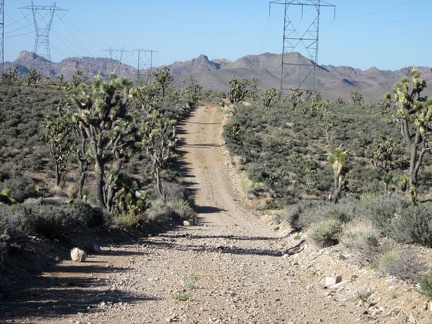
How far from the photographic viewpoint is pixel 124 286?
31.9 feet

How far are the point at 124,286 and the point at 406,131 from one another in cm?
1153

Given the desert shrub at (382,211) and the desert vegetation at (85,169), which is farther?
the desert vegetation at (85,169)

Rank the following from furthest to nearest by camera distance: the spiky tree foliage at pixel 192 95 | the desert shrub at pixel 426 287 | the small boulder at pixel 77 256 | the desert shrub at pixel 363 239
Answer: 1. the spiky tree foliage at pixel 192 95
2. the small boulder at pixel 77 256
3. the desert shrub at pixel 363 239
4. the desert shrub at pixel 426 287

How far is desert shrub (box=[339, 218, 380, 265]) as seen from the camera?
1138 centimetres

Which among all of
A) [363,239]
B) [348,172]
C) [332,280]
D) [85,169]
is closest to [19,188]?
[85,169]

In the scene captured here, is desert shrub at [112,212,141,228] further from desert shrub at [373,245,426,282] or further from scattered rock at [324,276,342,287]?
desert shrub at [373,245,426,282]

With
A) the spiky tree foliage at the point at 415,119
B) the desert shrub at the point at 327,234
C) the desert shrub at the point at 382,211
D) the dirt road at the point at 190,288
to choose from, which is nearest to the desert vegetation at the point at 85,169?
the dirt road at the point at 190,288

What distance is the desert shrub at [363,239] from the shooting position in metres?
11.4

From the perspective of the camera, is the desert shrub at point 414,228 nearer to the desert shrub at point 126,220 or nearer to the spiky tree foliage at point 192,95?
the desert shrub at point 126,220

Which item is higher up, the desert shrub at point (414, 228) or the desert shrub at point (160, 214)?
the desert shrub at point (414, 228)

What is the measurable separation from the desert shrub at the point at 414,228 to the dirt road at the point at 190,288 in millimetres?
1982

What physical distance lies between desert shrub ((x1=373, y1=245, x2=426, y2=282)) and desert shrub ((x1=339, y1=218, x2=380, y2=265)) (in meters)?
0.67

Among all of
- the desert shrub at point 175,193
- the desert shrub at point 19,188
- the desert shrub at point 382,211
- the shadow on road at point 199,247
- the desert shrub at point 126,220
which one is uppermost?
the desert shrub at point 382,211

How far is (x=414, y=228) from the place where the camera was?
11.6 m
